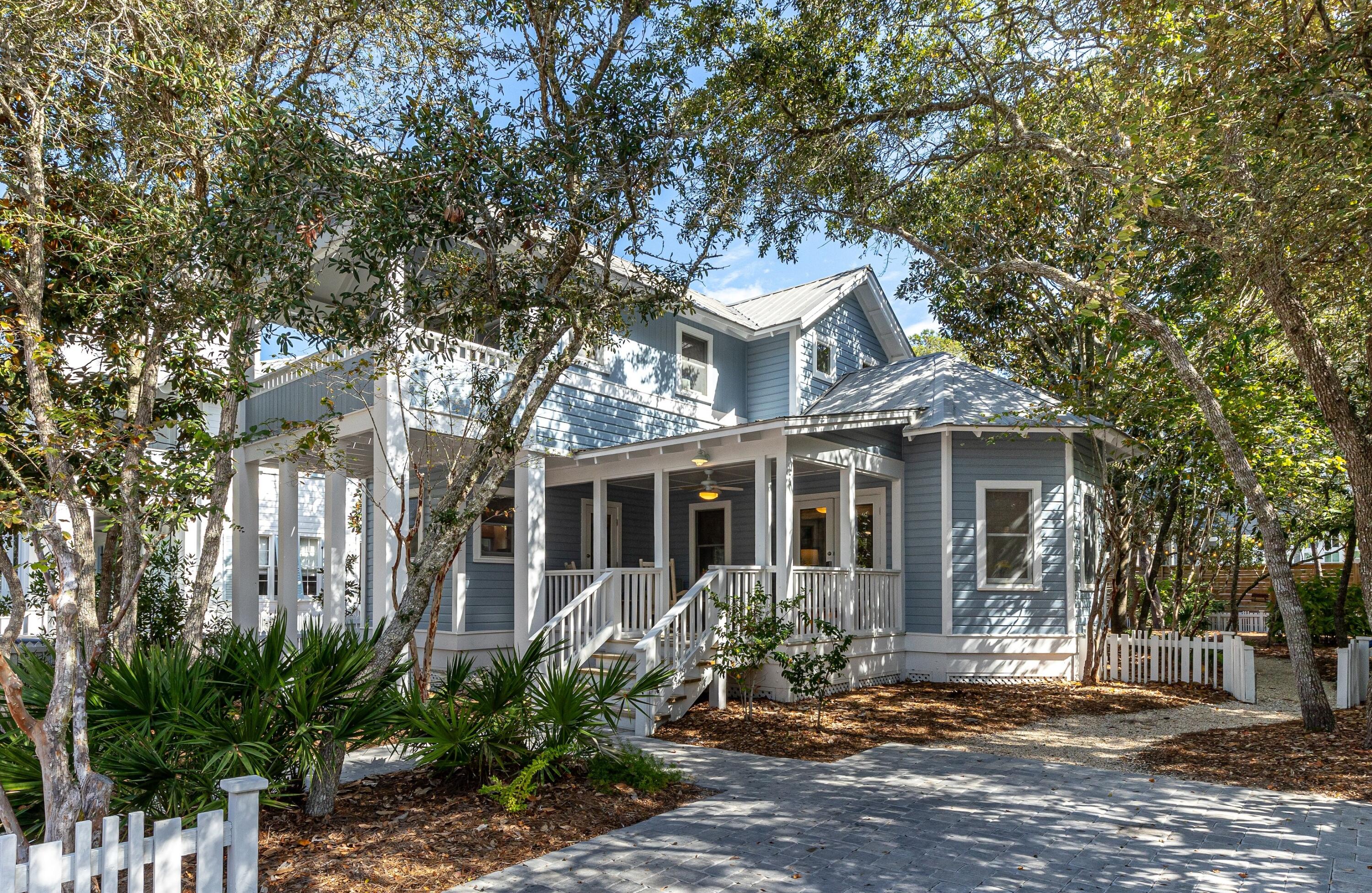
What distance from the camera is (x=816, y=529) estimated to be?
15016 millimetres

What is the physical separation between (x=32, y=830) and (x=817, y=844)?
14.5 ft

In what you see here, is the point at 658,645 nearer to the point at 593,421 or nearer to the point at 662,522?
the point at 662,522

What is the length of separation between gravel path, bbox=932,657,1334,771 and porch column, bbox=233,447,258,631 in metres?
10.3

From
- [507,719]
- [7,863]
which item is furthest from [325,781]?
[7,863]

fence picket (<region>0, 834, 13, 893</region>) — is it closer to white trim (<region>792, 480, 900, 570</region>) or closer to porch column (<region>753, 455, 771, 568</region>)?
porch column (<region>753, 455, 771, 568</region>)

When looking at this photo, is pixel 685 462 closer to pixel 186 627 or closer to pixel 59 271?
pixel 186 627

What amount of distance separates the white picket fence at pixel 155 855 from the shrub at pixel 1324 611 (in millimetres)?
20274

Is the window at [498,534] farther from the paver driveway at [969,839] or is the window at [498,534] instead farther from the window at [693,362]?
the paver driveway at [969,839]

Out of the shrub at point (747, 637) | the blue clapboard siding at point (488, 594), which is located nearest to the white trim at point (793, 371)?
the blue clapboard siding at point (488, 594)

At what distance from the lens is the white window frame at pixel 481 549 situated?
1395cm

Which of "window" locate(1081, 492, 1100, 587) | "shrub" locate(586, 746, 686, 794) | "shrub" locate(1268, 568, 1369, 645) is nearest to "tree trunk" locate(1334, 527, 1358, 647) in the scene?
"shrub" locate(1268, 568, 1369, 645)

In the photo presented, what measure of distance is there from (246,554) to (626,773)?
9213 mm

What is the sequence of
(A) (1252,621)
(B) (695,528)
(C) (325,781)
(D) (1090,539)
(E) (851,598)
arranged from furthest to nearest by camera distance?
(A) (1252,621), (B) (695,528), (D) (1090,539), (E) (851,598), (C) (325,781)

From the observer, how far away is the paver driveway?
15.7ft
